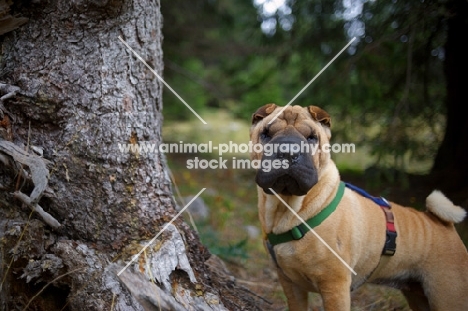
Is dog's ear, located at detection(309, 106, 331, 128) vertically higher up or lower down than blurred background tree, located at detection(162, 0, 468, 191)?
lower down

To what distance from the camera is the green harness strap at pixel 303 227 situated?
345cm

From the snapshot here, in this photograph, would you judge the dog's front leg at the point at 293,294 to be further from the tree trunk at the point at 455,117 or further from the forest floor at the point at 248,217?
the tree trunk at the point at 455,117

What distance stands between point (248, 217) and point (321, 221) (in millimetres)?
3985

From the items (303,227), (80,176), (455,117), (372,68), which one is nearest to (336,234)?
(303,227)

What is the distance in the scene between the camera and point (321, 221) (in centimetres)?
347

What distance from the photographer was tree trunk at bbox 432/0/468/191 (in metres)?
6.73

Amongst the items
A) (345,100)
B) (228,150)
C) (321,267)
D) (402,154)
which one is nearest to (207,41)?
(228,150)

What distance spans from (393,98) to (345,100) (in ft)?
2.40

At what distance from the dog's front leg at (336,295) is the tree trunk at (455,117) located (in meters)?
3.82

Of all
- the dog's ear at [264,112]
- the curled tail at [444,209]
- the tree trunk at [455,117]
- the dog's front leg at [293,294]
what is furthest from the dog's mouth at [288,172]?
the tree trunk at [455,117]

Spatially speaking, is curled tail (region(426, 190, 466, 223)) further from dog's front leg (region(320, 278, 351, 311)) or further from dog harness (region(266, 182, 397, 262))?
dog's front leg (region(320, 278, 351, 311))

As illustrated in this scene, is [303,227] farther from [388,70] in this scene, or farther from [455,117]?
[455,117]

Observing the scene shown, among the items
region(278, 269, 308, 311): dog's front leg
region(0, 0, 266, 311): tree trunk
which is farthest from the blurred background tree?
region(0, 0, 266, 311): tree trunk

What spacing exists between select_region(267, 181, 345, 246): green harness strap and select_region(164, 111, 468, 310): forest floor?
35.4 inches
